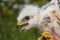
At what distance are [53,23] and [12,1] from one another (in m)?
1.40

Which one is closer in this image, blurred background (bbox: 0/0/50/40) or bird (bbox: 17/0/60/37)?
bird (bbox: 17/0/60/37)

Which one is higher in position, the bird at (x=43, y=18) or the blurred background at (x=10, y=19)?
the bird at (x=43, y=18)

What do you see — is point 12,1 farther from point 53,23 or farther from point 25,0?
point 53,23

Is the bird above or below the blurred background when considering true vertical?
above

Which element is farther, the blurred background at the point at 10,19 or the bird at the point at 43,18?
the blurred background at the point at 10,19

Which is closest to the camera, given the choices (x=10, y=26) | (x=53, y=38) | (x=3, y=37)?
(x=53, y=38)

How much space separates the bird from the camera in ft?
2.94

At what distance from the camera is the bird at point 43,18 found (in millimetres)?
896

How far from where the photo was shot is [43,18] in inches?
35.8

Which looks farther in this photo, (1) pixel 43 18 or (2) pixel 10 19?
(2) pixel 10 19

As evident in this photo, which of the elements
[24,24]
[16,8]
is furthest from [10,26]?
[24,24]

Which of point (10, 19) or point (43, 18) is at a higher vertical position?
point (43, 18)

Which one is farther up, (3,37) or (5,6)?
(5,6)

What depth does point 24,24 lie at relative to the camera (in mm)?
955
